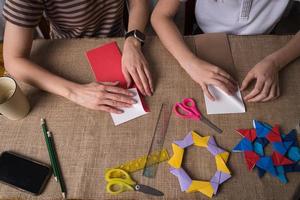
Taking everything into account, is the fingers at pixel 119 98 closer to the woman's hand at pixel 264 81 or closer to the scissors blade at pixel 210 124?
the scissors blade at pixel 210 124

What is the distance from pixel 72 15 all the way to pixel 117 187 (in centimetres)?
52

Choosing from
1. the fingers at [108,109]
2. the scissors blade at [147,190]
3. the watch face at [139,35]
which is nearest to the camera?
the scissors blade at [147,190]

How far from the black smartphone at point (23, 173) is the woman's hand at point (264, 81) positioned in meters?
0.49

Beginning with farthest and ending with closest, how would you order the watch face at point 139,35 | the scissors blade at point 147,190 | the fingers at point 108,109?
the watch face at point 139,35 → the fingers at point 108,109 → the scissors blade at point 147,190

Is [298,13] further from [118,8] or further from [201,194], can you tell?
[201,194]

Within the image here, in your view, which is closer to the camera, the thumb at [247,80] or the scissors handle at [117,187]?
the scissors handle at [117,187]

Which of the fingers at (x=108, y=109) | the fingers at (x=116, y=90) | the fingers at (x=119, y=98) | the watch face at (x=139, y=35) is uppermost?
the watch face at (x=139, y=35)

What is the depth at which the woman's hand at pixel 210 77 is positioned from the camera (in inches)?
26.2

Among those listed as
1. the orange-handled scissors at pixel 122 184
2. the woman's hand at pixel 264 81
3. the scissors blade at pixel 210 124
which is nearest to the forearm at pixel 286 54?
the woman's hand at pixel 264 81

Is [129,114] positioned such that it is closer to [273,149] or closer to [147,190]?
[147,190]

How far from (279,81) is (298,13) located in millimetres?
651

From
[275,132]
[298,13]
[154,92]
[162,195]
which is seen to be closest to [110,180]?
[162,195]

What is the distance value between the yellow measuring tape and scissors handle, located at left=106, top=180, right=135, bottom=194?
0.10 feet

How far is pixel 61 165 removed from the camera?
0.57 metres
